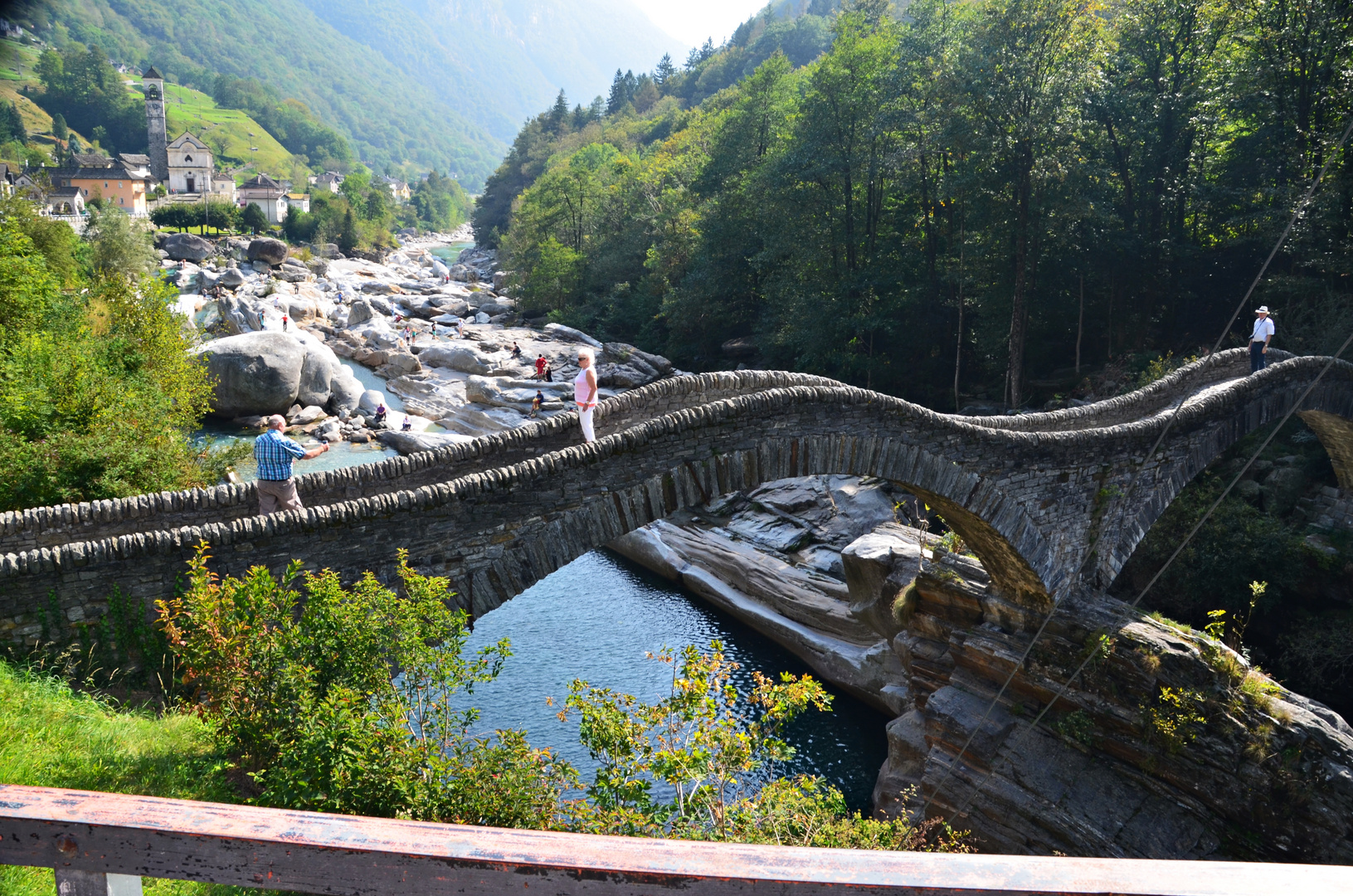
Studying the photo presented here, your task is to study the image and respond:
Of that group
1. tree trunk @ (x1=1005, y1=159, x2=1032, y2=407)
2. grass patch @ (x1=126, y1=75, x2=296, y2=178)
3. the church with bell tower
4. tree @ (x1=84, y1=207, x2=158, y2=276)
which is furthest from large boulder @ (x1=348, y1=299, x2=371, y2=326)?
grass patch @ (x1=126, y1=75, x2=296, y2=178)

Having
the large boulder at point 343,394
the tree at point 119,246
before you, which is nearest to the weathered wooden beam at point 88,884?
the large boulder at point 343,394

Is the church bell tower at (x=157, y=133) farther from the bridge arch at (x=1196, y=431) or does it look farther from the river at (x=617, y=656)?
the bridge arch at (x=1196, y=431)

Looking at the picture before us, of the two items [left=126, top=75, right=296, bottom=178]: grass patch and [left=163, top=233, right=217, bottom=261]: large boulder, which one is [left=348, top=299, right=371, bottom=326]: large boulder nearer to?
[left=163, top=233, right=217, bottom=261]: large boulder

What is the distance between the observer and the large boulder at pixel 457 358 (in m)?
39.8

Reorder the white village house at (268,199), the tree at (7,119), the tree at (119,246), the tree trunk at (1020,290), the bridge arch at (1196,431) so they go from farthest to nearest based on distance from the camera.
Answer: the white village house at (268,199), the tree at (119,246), the tree trunk at (1020,290), the bridge arch at (1196,431), the tree at (7,119)

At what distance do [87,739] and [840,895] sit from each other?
7.05 meters

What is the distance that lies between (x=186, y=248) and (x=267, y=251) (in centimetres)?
694

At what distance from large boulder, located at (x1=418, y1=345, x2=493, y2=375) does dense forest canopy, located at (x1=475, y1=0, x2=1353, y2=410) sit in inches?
425

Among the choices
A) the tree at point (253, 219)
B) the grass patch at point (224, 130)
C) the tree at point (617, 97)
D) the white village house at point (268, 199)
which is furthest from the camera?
the grass patch at point (224, 130)

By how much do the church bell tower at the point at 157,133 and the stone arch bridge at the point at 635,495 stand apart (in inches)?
4693

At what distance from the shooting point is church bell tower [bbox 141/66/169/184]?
10731 cm

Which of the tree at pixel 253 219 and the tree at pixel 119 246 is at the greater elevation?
the tree at pixel 119 246

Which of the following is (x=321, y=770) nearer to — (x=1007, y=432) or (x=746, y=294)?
(x=1007, y=432)

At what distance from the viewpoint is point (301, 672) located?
5844 millimetres
